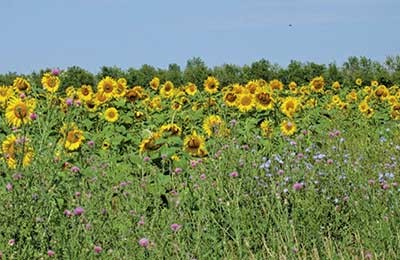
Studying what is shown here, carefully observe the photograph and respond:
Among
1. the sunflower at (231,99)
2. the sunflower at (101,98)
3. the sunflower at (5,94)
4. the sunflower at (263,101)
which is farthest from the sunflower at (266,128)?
the sunflower at (5,94)

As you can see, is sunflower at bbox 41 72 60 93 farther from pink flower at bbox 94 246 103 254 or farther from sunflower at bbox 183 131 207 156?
pink flower at bbox 94 246 103 254

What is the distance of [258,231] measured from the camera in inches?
197

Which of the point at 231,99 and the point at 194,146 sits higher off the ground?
the point at 231,99

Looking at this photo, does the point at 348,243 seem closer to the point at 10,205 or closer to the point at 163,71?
the point at 10,205

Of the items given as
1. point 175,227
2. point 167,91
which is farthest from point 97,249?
point 167,91

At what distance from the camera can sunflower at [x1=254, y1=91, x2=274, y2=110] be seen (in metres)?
7.93

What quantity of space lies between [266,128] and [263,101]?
1.38 feet

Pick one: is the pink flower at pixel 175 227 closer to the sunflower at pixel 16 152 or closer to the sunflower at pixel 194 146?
the sunflower at pixel 16 152

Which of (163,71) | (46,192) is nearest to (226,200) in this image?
(46,192)

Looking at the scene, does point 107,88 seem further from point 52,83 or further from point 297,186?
point 297,186

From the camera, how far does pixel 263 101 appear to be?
796 centimetres

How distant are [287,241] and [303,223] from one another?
0.42 metres

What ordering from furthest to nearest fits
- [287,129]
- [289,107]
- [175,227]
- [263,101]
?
[289,107] < [263,101] < [287,129] < [175,227]

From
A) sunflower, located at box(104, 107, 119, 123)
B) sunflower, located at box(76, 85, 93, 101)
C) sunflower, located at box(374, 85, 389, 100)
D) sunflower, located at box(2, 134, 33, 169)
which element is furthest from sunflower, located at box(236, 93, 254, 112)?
sunflower, located at box(374, 85, 389, 100)
